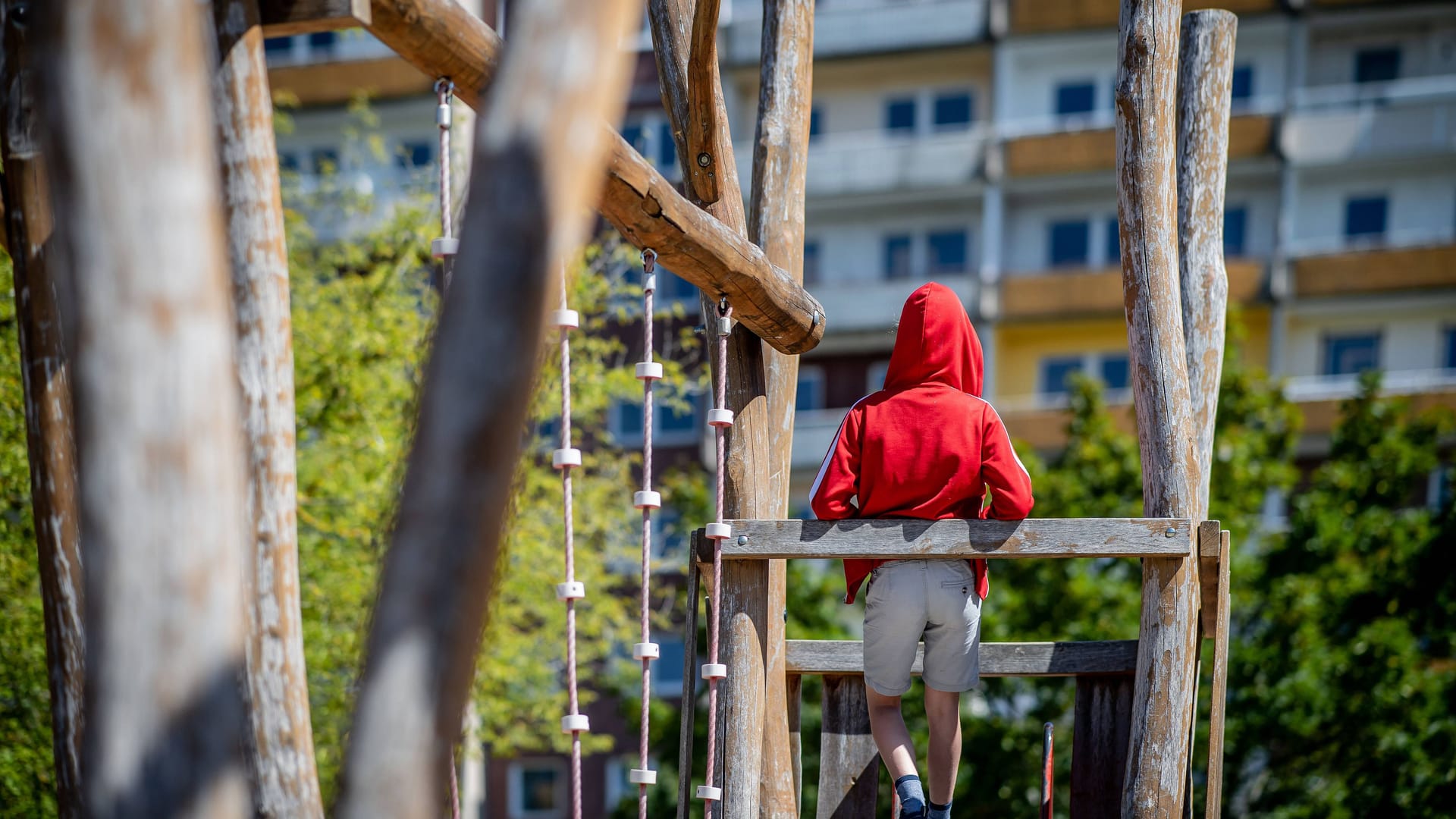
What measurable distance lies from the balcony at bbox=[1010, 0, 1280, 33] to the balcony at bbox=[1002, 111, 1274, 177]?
149cm

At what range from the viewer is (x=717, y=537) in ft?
15.6

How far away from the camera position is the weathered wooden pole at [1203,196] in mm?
5441

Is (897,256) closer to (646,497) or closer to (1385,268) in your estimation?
(1385,268)

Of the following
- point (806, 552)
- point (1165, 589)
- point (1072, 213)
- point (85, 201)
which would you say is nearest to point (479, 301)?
point (85, 201)

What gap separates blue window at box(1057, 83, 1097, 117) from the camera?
1060 inches

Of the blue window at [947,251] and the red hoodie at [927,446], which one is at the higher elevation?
the blue window at [947,251]

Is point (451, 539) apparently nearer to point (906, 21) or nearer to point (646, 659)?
point (646, 659)

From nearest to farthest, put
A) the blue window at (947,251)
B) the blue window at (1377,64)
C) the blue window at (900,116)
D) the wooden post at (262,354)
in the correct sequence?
the wooden post at (262,354)
the blue window at (1377,64)
the blue window at (947,251)
the blue window at (900,116)

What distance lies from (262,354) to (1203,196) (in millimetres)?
3881

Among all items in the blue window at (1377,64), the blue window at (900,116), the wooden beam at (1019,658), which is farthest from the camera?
the blue window at (900,116)

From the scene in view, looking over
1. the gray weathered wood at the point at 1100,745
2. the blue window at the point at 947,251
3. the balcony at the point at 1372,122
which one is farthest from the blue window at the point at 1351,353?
the gray weathered wood at the point at 1100,745

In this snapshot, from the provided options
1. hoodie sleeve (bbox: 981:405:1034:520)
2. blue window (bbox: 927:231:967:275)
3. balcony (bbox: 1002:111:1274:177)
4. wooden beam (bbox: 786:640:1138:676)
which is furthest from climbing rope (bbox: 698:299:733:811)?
blue window (bbox: 927:231:967:275)

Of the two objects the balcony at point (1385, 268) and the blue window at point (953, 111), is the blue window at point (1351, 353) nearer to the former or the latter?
the balcony at point (1385, 268)

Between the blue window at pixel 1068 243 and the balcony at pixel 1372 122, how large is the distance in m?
3.44
